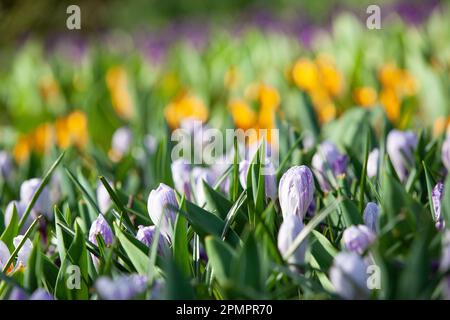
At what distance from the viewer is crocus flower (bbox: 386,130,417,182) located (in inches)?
72.9

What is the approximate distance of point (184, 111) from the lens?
3217 mm

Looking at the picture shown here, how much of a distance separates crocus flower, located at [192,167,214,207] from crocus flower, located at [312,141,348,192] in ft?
0.84

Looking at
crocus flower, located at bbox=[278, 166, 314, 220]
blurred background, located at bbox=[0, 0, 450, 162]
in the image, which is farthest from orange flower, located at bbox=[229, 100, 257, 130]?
crocus flower, located at bbox=[278, 166, 314, 220]

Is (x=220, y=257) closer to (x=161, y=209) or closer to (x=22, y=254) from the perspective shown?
(x=161, y=209)

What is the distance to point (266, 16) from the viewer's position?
7.29 m

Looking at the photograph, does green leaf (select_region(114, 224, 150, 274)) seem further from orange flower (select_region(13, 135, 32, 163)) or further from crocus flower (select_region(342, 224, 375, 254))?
orange flower (select_region(13, 135, 32, 163))

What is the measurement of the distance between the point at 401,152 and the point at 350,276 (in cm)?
86

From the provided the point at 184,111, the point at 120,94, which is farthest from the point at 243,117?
the point at 120,94

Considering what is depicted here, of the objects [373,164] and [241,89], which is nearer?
[373,164]

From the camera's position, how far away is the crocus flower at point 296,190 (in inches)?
54.8

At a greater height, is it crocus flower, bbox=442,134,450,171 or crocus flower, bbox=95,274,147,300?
crocus flower, bbox=442,134,450,171

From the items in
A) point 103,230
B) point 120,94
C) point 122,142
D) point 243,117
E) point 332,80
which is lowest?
point 103,230
